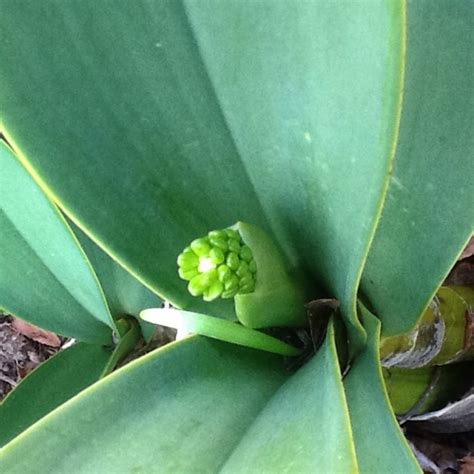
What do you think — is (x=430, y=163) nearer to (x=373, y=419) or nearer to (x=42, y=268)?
(x=373, y=419)

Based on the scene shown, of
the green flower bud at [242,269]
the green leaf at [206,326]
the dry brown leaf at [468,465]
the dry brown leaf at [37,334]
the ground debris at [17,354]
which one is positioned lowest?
the dry brown leaf at [468,465]

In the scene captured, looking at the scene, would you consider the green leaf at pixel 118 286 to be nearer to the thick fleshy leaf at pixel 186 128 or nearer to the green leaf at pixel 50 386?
the green leaf at pixel 50 386

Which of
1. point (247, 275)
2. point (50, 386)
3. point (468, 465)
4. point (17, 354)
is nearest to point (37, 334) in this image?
point (17, 354)

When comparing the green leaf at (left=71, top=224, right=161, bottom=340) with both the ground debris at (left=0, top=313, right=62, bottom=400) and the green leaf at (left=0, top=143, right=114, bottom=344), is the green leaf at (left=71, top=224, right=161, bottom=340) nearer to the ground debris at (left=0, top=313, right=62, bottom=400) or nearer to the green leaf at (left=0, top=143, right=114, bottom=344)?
the green leaf at (left=0, top=143, right=114, bottom=344)

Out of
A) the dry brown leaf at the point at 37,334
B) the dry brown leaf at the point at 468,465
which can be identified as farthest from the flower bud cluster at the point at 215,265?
the dry brown leaf at the point at 37,334

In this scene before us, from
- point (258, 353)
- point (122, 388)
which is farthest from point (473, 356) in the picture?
point (122, 388)

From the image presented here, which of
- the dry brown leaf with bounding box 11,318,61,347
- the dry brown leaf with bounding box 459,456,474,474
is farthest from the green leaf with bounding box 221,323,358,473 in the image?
the dry brown leaf with bounding box 11,318,61,347
